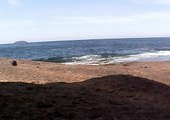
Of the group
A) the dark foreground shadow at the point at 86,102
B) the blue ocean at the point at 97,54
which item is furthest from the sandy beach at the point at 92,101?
the blue ocean at the point at 97,54

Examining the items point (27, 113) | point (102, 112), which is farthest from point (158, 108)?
point (27, 113)

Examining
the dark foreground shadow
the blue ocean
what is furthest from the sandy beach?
the blue ocean

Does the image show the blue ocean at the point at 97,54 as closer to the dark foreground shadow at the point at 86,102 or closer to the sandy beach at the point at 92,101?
the sandy beach at the point at 92,101

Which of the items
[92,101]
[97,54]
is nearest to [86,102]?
[92,101]

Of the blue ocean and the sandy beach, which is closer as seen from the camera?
the sandy beach

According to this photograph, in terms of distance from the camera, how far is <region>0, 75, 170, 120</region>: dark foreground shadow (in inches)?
333

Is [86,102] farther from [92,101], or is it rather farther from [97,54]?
[97,54]

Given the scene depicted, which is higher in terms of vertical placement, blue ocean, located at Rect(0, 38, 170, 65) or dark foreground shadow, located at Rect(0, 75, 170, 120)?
dark foreground shadow, located at Rect(0, 75, 170, 120)

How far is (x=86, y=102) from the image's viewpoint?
9.77 m

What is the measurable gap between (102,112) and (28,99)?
5.55 ft

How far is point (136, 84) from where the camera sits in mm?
13242

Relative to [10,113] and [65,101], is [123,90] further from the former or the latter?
[10,113]

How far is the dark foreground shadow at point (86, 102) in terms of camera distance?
8.47m

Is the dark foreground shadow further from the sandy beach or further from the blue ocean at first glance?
the blue ocean
